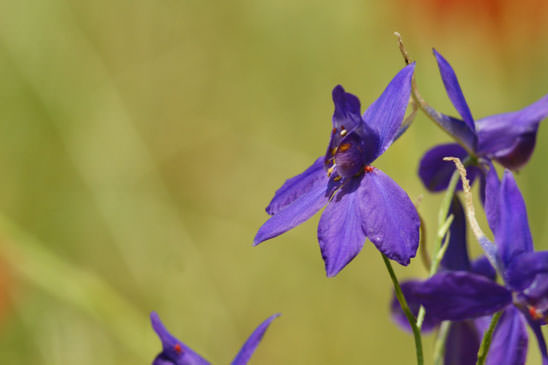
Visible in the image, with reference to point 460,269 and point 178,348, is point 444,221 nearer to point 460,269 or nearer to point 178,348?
point 460,269

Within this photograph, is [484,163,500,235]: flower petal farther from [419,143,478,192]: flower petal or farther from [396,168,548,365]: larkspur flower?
[419,143,478,192]: flower petal

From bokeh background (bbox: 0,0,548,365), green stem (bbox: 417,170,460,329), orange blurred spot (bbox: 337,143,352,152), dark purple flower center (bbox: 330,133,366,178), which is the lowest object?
bokeh background (bbox: 0,0,548,365)

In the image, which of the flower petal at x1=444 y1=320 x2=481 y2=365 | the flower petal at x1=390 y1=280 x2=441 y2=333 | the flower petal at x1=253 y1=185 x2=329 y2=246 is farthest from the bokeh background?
the flower petal at x1=253 y1=185 x2=329 y2=246

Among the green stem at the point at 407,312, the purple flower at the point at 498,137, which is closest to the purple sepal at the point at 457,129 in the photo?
the purple flower at the point at 498,137

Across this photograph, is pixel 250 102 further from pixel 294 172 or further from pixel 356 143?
pixel 356 143

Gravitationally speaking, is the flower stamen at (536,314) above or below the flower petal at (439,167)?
below

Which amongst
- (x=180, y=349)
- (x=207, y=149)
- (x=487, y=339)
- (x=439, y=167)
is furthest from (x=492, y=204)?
(x=207, y=149)

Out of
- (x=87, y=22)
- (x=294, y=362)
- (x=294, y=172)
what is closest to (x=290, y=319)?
(x=294, y=362)

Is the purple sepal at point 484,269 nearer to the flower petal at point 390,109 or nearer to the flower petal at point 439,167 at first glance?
the flower petal at point 439,167
